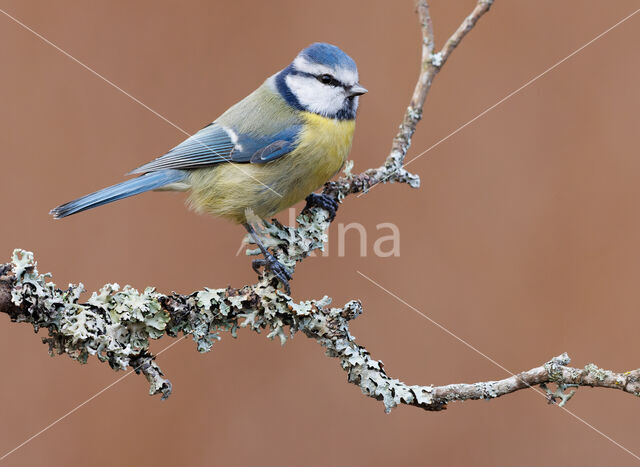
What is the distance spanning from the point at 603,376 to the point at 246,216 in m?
0.99


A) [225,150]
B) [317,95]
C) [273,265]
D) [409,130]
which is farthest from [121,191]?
[409,130]

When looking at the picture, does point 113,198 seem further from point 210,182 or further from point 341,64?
point 341,64

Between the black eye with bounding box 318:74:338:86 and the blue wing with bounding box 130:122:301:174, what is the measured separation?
0.14 m

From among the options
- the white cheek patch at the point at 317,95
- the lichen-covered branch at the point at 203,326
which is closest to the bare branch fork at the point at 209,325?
A: the lichen-covered branch at the point at 203,326

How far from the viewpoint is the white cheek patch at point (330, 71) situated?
162cm

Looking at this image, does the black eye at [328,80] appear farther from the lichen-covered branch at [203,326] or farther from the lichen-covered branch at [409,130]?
the lichen-covered branch at [203,326]

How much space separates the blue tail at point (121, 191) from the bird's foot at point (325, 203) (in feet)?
1.20

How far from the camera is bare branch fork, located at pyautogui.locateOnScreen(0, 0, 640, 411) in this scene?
998 millimetres

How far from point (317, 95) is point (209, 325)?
0.80 metres

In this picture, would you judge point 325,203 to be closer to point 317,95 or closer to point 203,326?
point 317,95

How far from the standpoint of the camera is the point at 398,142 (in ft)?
5.56

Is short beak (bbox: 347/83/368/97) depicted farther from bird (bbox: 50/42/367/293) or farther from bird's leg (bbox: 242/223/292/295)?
bird's leg (bbox: 242/223/292/295)

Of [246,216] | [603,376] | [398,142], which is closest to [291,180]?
[246,216]

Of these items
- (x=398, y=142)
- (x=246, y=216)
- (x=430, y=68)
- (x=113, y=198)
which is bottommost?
(x=113, y=198)
